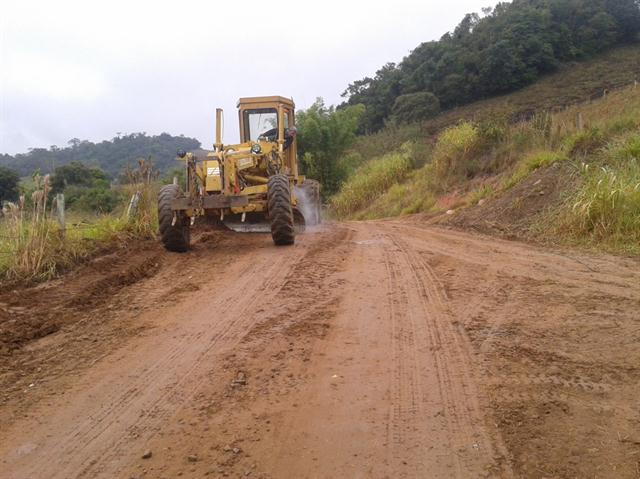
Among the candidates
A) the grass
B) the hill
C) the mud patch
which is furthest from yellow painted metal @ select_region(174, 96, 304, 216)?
the hill

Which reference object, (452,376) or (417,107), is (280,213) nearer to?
(452,376)

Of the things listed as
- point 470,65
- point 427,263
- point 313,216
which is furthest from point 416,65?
point 427,263

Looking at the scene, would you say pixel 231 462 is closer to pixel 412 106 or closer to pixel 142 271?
pixel 142 271

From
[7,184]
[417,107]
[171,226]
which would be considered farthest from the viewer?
[417,107]

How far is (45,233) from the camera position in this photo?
8.50 meters

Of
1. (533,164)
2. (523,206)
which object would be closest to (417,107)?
(533,164)

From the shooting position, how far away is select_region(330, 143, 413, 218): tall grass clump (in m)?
26.4

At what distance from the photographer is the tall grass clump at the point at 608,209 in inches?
349

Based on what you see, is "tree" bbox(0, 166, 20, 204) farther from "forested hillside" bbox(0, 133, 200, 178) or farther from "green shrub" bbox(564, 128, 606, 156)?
"forested hillside" bbox(0, 133, 200, 178)

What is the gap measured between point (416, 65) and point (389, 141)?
23545mm

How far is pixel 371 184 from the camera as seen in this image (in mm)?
27172

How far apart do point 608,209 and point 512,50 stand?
45885mm

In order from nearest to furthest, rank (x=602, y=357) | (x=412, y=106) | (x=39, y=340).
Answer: (x=602, y=357) → (x=39, y=340) → (x=412, y=106)

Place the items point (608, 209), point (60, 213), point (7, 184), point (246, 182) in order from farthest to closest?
point (7, 184)
point (246, 182)
point (608, 209)
point (60, 213)
